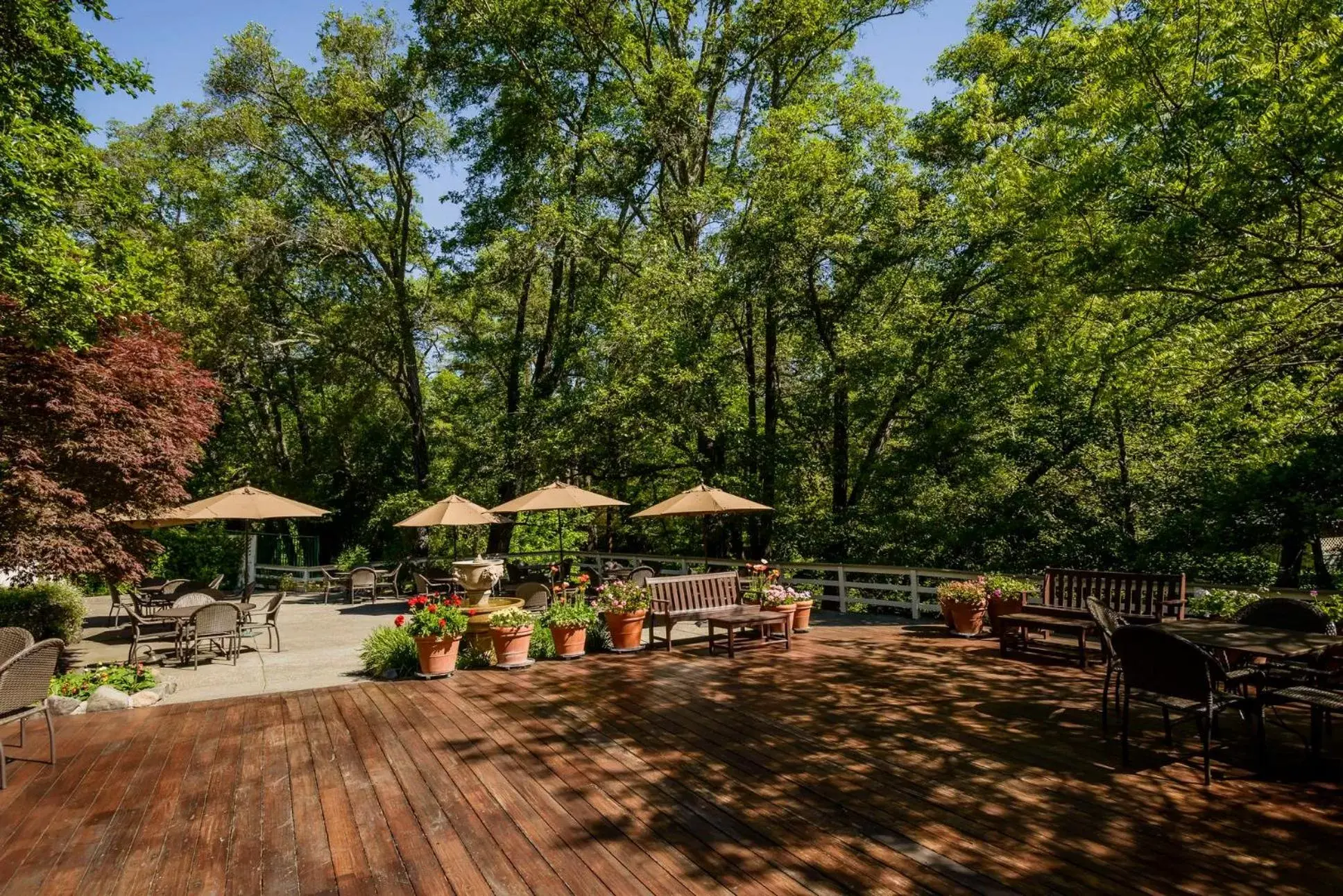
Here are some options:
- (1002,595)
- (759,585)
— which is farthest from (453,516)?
(1002,595)

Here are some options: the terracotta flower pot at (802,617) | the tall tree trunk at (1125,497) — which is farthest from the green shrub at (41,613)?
the tall tree trunk at (1125,497)

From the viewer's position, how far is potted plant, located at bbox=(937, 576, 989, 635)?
899 cm

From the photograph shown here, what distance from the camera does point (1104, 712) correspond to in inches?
197

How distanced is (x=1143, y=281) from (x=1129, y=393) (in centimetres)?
189

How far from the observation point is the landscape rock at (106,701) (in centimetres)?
632

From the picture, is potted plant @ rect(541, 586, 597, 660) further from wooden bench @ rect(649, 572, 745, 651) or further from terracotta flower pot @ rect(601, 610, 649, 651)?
wooden bench @ rect(649, 572, 745, 651)

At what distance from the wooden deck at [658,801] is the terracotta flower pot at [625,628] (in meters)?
1.92

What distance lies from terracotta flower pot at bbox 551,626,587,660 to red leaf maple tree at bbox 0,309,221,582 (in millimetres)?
A: 5143

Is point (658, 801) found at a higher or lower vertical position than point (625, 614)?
lower

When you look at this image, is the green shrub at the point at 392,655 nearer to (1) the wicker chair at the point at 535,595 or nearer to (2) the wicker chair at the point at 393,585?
(1) the wicker chair at the point at 535,595

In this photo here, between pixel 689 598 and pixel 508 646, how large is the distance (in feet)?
7.62

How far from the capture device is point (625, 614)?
832cm

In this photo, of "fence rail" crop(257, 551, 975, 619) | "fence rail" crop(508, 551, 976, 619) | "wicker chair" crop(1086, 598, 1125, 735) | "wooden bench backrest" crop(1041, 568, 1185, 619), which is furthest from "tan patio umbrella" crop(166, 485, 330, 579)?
"wooden bench backrest" crop(1041, 568, 1185, 619)

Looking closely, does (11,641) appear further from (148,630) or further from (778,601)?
(778,601)
